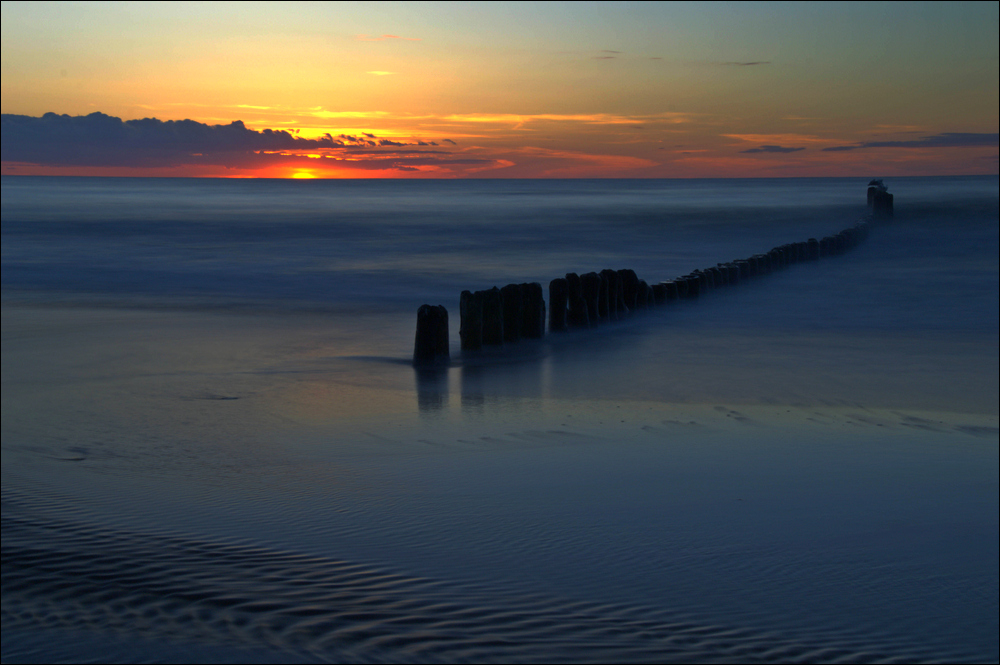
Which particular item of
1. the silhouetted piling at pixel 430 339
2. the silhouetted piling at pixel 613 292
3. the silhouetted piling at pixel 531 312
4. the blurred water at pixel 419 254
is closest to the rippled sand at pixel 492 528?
the silhouetted piling at pixel 430 339

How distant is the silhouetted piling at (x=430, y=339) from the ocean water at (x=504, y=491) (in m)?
0.21

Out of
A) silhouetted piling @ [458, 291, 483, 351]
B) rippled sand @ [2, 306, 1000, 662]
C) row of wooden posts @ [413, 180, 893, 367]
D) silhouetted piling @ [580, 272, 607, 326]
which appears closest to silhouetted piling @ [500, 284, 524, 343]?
row of wooden posts @ [413, 180, 893, 367]

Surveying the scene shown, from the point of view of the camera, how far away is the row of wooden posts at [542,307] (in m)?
7.47

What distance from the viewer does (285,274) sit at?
16.8 m

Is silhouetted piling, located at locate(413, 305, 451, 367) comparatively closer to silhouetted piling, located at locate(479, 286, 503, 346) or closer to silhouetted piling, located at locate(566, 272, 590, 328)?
silhouetted piling, located at locate(479, 286, 503, 346)

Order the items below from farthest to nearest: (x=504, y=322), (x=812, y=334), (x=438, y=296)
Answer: (x=438, y=296) → (x=812, y=334) → (x=504, y=322)

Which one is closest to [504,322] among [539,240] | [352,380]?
[352,380]

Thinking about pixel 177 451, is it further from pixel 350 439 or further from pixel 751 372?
pixel 751 372

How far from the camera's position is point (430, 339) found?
24.4 feet

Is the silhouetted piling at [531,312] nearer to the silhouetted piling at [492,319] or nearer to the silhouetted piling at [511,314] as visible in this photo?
the silhouetted piling at [511,314]

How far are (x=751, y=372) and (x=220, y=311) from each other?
24.1 feet

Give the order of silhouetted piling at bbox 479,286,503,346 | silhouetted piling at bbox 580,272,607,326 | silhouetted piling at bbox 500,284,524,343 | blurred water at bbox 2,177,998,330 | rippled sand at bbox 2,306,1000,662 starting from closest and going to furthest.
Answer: rippled sand at bbox 2,306,1000,662 < silhouetted piling at bbox 479,286,503,346 < silhouetted piling at bbox 500,284,524,343 < silhouetted piling at bbox 580,272,607,326 < blurred water at bbox 2,177,998,330

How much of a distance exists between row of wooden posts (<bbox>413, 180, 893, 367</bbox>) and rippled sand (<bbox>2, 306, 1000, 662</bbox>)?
110cm

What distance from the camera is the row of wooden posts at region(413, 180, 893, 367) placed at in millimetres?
7469
